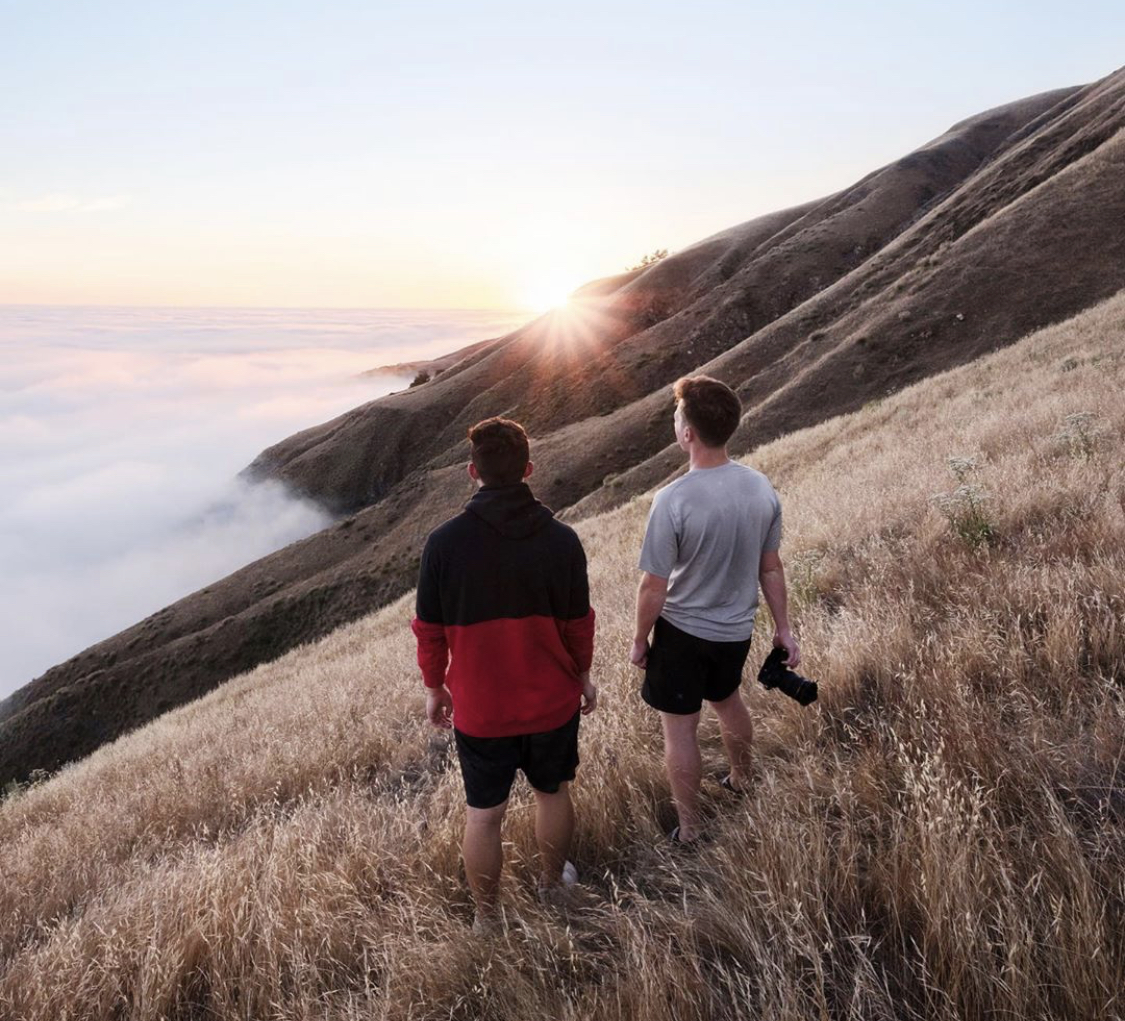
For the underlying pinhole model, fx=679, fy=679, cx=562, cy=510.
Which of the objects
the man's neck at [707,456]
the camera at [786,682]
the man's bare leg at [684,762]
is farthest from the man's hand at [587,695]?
the man's neck at [707,456]

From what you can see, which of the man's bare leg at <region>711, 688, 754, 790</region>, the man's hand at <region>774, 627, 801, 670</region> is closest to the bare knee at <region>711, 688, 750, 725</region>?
the man's bare leg at <region>711, 688, 754, 790</region>

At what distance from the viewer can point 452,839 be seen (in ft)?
10.5

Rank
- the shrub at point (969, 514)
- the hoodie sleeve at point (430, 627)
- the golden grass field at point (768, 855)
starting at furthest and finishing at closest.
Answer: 1. the shrub at point (969, 514)
2. the hoodie sleeve at point (430, 627)
3. the golden grass field at point (768, 855)

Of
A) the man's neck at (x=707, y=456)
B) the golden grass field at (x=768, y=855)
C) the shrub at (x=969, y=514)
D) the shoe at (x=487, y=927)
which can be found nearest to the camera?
the golden grass field at (x=768, y=855)

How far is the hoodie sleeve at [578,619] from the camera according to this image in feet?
9.91

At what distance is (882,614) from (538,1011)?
3.00 meters

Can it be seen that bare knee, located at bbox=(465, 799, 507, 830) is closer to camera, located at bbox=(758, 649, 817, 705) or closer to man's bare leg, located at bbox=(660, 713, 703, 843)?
man's bare leg, located at bbox=(660, 713, 703, 843)

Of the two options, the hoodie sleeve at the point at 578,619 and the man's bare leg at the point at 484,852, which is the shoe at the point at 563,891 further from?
the hoodie sleeve at the point at 578,619

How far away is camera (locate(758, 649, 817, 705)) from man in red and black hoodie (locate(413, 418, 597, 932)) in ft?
2.93

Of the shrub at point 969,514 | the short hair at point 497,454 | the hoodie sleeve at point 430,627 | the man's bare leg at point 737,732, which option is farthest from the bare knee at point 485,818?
the shrub at point 969,514

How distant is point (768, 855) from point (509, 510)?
1.60 metres

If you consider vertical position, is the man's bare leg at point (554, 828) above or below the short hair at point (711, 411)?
below

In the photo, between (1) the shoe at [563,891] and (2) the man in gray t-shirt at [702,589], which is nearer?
(1) the shoe at [563,891]

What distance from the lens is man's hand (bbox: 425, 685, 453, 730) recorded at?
310 cm
